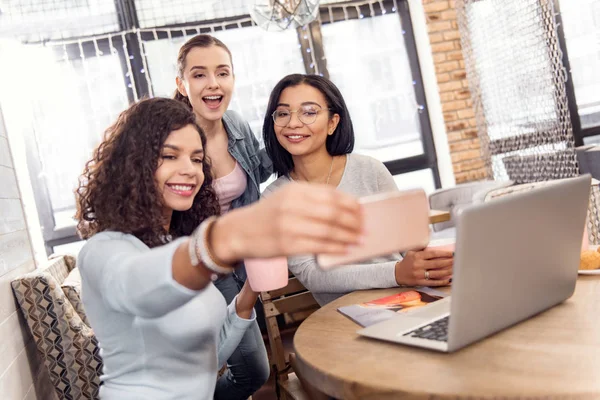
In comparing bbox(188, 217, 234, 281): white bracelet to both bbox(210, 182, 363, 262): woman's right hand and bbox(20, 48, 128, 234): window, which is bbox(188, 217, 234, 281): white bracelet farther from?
bbox(20, 48, 128, 234): window

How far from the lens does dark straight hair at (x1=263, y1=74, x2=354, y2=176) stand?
6.87 feet

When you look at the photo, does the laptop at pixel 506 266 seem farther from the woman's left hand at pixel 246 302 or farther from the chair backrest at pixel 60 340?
the chair backrest at pixel 60 340

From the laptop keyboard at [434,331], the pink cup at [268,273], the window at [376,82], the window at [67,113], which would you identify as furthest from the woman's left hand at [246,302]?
the window at [376,82]

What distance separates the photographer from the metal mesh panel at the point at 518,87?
4.34 metres

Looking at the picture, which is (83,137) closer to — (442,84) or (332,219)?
(442,84)

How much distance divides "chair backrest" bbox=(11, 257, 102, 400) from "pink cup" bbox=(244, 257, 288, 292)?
1.60 metres

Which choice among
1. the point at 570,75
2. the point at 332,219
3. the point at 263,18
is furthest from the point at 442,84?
the point at 332,219

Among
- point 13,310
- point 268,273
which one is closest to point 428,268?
point 268,273

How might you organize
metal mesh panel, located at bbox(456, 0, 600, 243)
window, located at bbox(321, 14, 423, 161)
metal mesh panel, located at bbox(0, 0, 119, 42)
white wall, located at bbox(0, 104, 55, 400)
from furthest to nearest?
window, located at bbox(321, 14, 423, 161), metal mesh panel, located at bbox(0, 0, 119, 42), metal mesh panel, located at bbox(456, 0, 600, 243), white wall, located at bbox(0, 104, 55, 400)

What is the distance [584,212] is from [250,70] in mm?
4203

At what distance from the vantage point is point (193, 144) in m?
1.36

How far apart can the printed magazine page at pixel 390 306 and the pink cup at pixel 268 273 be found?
164 millimetres

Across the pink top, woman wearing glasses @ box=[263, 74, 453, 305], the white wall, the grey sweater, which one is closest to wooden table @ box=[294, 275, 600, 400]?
the grey sweater

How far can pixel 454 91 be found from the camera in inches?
208
